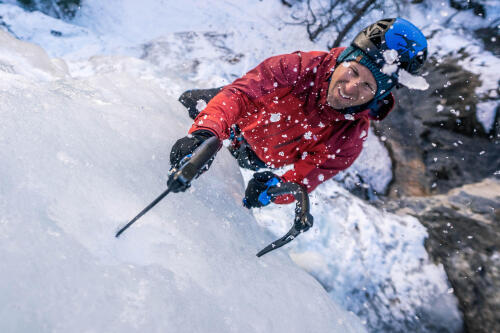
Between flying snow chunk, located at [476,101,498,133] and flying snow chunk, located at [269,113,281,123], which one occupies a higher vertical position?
flying snow chunk, located at [476,101,498,133]

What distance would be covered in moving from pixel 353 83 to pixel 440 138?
12.2 ft

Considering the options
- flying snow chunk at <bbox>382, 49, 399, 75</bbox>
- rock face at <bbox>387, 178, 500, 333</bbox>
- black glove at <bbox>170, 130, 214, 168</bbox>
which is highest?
flying snow chunk at <bbox>382, 49, 399, 75</bbox>

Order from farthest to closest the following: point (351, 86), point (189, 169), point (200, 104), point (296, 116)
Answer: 1. point (200, 104)
2. point (296, 116)
3. point (351, 86)
4. point (189, 169)

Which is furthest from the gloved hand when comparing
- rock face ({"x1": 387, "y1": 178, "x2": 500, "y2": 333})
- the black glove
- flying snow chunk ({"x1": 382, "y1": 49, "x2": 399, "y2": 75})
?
rock face ({"x1": 387, "y1": 178, "x2": 500, "y2": 333})

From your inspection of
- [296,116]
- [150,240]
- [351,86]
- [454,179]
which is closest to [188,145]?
[150,240]

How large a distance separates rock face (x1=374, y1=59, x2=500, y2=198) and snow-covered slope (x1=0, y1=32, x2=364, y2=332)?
3198mm

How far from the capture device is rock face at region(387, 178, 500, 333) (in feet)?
7.88

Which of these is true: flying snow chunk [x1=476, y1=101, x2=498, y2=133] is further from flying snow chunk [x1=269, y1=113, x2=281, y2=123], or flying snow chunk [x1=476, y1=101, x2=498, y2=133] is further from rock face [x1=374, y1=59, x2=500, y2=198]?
flying snow chunk [x1=269, y1=113, x2=281, y2=123]

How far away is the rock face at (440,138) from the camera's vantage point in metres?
3.94

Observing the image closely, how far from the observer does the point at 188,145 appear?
4.31 feet

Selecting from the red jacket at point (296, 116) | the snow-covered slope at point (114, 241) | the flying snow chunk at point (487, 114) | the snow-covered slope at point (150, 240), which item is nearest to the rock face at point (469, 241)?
the snow-covered slope at point (150, 240)

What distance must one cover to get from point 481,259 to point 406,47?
2464 mm

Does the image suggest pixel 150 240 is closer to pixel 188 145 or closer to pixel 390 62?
pixel 188 145

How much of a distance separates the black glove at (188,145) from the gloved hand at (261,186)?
66 centimetres
